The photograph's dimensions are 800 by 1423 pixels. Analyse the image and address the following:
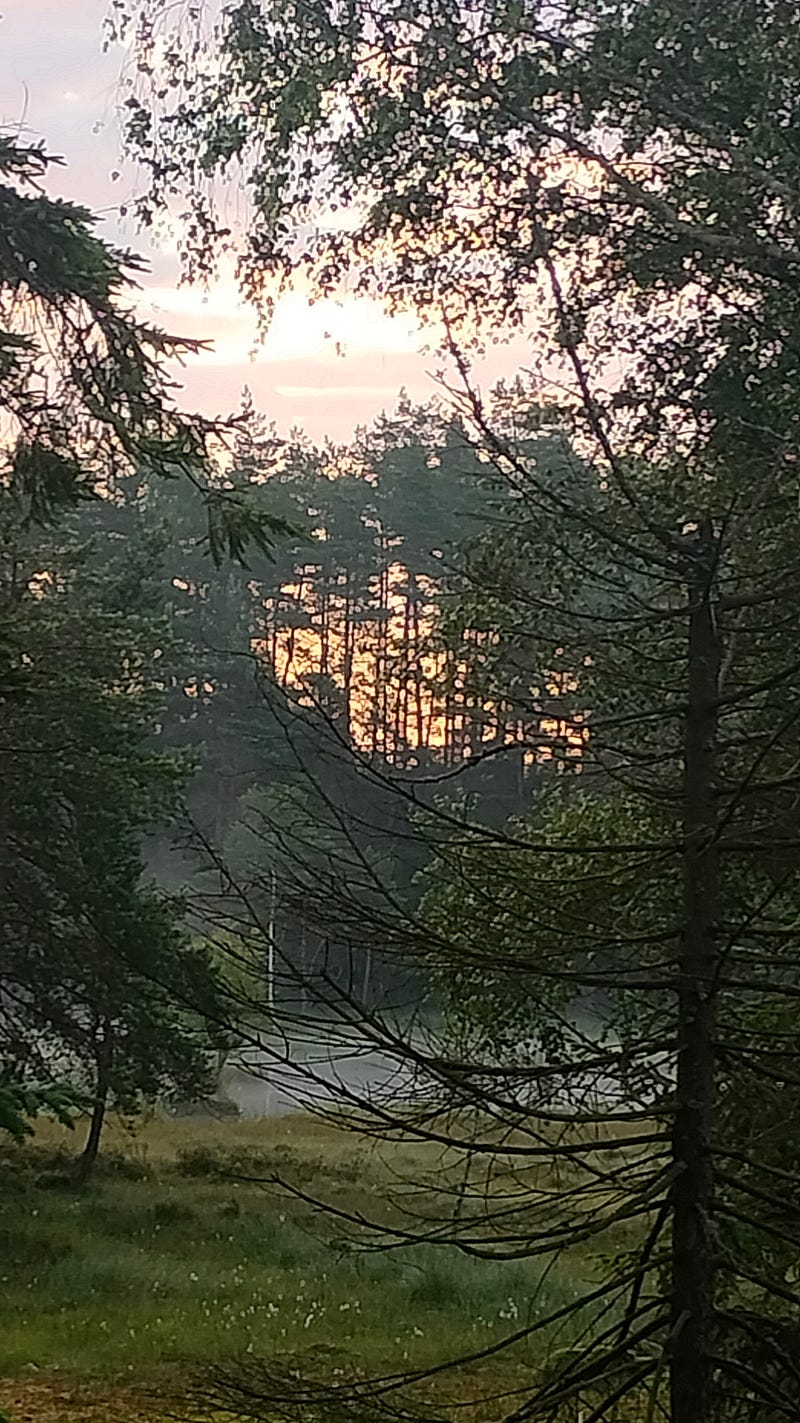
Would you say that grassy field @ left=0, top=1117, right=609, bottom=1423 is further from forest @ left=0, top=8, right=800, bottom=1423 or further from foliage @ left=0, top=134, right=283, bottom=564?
foliage @ left=0, top=134, right=283, bottom=564

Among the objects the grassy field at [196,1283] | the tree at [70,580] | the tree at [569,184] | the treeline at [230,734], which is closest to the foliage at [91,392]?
the tree at [70,580]

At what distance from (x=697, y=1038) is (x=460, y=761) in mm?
880

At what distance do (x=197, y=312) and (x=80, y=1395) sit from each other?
18.4 ft

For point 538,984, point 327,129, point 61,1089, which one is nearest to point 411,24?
point 327,129

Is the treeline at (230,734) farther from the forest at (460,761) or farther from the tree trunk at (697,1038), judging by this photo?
the tree trunk at (697,1038)

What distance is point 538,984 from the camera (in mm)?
4328

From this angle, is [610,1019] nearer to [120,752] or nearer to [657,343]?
[657,343]

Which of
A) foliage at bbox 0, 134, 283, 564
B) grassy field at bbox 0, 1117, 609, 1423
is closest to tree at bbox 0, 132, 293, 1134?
foliage at bbox 0, 134, 283, 564

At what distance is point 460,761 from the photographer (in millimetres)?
3018

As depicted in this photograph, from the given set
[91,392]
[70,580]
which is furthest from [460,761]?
[70,580]

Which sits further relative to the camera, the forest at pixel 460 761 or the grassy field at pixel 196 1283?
the grassy field at pixel 196 1283

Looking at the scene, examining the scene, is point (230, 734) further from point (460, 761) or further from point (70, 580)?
point (460, 761)

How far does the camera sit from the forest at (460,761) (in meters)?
2.52

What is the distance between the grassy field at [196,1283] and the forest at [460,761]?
0.22 feet
